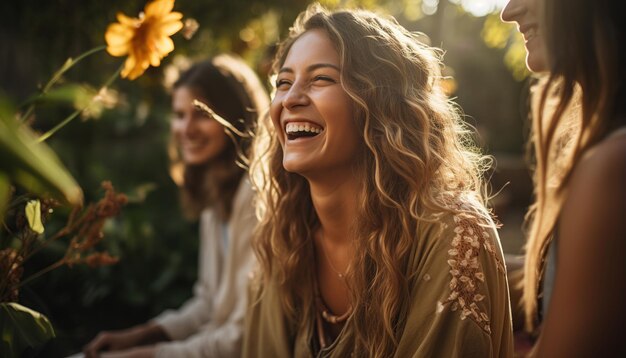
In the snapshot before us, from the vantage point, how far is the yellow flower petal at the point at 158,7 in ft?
4.11

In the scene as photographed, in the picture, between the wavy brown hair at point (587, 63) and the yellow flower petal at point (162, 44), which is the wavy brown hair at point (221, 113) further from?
the wavy brown hair at point (587, 63)

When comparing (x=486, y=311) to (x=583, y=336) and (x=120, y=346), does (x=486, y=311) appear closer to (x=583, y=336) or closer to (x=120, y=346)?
(x=583, y=336)

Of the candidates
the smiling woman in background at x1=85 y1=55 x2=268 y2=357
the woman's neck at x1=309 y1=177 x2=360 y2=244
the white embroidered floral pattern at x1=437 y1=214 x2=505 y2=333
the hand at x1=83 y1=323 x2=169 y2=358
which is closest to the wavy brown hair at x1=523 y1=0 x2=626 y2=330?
the white embroidered floral pattern at x1=437 y1=214 x2=505 y2=333

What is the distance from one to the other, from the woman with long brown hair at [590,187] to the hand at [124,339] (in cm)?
182

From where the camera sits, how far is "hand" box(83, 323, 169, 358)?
229 centimetres

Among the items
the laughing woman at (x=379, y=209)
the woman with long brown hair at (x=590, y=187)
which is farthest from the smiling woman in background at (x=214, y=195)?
the woman with long brown hair at (x=590, y=187)

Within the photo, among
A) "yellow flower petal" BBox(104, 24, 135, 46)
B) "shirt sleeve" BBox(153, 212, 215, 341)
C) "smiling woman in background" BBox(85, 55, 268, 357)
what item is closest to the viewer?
"yellow flower petal" BBox(104, 24, 135, 46)

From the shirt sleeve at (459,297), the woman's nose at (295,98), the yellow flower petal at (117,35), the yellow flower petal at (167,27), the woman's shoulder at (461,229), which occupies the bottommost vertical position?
the shirt sleeve at (459,297)

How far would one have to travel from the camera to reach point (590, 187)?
1003mm

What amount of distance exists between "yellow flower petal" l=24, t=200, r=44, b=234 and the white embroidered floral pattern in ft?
3.15

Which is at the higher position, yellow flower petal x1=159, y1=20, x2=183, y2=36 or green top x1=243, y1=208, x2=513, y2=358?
yellow flower petal x1=159, y1=20, x2=183, y2=36

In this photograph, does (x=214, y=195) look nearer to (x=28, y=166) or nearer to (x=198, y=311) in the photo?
(x=198, y=311)

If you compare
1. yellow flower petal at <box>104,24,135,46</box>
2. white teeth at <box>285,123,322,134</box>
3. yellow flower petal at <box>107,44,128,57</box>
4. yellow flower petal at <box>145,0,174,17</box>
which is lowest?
white teeth at <box>285,123,322,134</box>

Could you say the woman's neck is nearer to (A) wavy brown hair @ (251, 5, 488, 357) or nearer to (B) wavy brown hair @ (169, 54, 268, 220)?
(A) wavy brown hair @ (251, 5, 488, 357)
